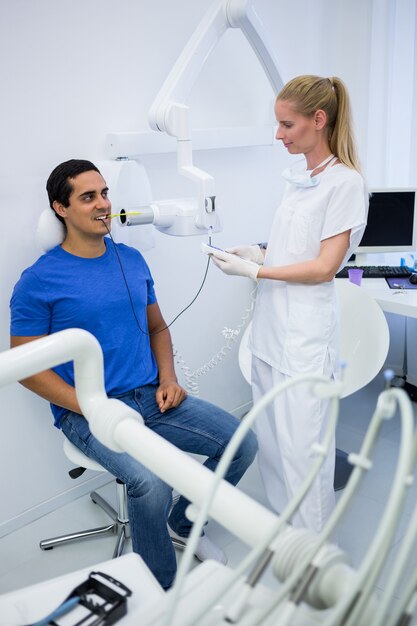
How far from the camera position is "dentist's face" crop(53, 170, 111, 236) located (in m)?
1.86

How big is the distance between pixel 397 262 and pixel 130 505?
185 cm

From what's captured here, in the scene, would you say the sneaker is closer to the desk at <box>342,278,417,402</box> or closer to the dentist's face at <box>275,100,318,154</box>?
the desk at <box>342,278,417,402</box>

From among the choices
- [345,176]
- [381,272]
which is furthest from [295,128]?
[381,272]

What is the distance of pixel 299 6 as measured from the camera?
2.78 metres

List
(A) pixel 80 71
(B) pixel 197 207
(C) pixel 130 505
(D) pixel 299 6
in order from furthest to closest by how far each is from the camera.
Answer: (D) pixel 299 6 → (A) pixel 80 71 → (B) pixel 197 207 → (C) pixel 130 505

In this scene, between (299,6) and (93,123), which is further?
(299,6)

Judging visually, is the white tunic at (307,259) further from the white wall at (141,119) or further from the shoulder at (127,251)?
the white wall at (141,119)

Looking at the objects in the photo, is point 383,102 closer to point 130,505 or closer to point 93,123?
point 93,123

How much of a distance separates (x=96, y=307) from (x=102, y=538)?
2.57 ft

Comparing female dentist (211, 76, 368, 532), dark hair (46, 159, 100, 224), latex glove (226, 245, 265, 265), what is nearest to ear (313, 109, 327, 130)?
female dentist (211, 76, 368, 532)

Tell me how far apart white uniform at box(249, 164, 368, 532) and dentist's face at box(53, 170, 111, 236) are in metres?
0.49

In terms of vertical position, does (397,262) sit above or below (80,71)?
below

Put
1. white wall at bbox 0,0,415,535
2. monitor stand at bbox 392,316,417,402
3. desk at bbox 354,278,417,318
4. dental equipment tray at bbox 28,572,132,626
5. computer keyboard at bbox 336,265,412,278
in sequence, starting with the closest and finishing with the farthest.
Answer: dental equipment tray at bbox 28,572,132,626, white wall at bbox 0,0,415,535, desk at bbox 354,278,417,318, computer keyboard at bbox 336,265,412,278, monitor stand at bbox 392,316,417,402

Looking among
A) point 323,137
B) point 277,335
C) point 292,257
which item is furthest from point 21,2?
point 277,335
